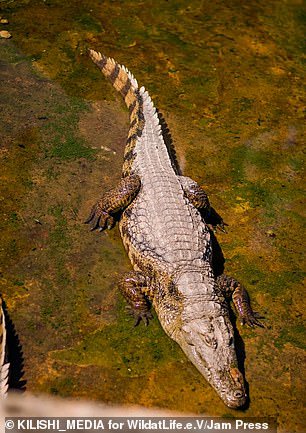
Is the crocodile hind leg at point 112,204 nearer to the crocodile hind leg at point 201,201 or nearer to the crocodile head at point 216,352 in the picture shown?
the crocodile hind leg at point 201,201

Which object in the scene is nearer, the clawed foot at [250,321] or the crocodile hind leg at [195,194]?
the clawed foot at [250,321]

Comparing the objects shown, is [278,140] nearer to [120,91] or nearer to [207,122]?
[207,122]

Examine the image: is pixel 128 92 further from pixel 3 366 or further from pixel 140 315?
pixel 3 366

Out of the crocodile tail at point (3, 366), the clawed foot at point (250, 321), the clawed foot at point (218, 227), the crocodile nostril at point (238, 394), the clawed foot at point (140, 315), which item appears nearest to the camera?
the crocodile tail at point (3, 366)

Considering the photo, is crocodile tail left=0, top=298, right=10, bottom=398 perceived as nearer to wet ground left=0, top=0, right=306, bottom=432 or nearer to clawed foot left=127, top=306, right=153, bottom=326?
wet ground left=0, top=0, right=306, bottom=432
